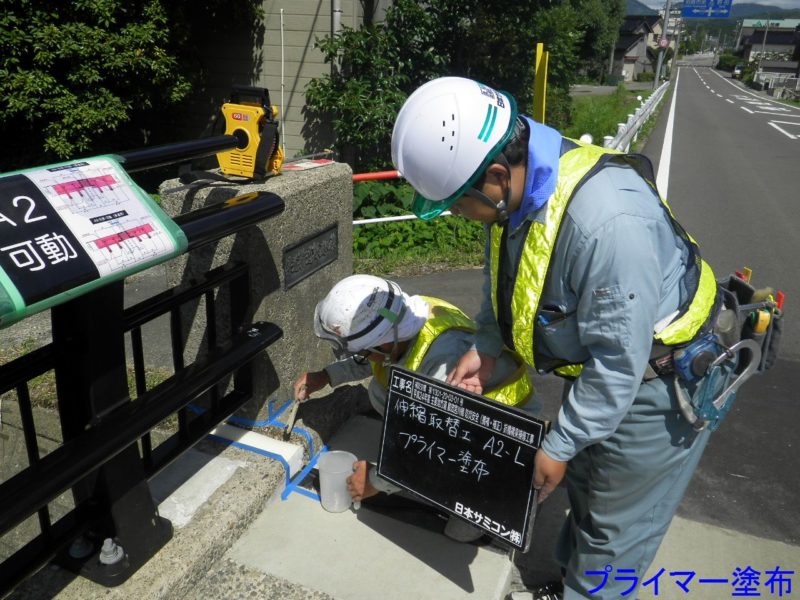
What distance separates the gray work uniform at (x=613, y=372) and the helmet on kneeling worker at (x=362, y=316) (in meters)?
0.35

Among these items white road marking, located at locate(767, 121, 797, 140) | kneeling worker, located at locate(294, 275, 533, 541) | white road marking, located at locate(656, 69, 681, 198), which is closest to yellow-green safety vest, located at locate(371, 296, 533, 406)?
kneeling worker, located at locate(294, 275, 533, 541)

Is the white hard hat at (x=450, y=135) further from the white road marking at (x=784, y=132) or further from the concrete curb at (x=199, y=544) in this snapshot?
the white road marking at (x=784, y=132)

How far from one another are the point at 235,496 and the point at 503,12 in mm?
8969

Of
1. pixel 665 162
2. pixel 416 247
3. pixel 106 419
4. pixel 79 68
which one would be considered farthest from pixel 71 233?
pixel 665 162

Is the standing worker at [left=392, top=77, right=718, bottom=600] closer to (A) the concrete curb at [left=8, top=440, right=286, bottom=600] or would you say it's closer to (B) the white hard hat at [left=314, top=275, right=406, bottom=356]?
(B) the white hard hat at [left=314, top=275, right=406, bottom=356]

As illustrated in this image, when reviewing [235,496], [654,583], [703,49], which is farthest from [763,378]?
[703,49]

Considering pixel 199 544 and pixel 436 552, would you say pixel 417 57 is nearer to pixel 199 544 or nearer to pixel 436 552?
pixel 436 552

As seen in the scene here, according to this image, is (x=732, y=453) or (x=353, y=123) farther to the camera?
(x=353, y=123)

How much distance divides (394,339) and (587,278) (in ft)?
3.37

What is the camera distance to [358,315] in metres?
2.56

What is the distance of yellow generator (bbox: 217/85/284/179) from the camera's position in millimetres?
2873

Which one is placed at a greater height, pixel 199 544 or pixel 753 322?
pixel 753 322

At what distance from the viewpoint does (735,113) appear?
3002cm

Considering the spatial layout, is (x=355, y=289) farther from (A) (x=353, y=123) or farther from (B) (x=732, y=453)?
(A) (x=353, y=123)
